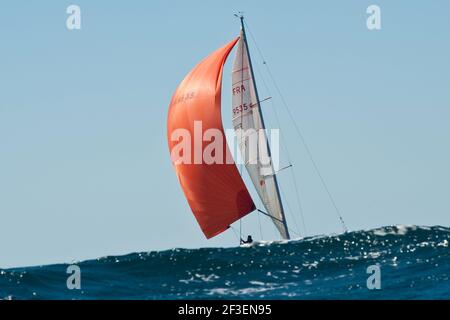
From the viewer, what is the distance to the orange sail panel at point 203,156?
37.9 m

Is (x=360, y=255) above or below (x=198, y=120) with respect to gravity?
below

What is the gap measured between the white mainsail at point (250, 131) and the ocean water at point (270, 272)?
3.38 meters

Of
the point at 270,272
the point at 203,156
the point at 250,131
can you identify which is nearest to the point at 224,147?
the point at 203,156

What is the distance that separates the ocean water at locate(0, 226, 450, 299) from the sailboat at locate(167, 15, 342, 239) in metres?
2.32

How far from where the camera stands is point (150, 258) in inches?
1323

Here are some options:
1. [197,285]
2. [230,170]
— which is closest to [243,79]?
[230,170]

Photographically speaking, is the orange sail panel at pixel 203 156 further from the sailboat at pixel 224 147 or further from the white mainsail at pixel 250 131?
the white mainsail at pixel 250 131

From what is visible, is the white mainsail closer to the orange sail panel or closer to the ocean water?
the orange sail panel

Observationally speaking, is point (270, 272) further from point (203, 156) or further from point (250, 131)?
point (250, 131)

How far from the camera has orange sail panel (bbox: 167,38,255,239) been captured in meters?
37.9

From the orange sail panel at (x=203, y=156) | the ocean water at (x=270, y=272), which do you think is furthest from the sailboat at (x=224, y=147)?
the ocean water at (x=270, y=272)

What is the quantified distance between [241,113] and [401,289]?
1568 cm

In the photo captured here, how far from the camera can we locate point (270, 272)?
30125 millimetres
